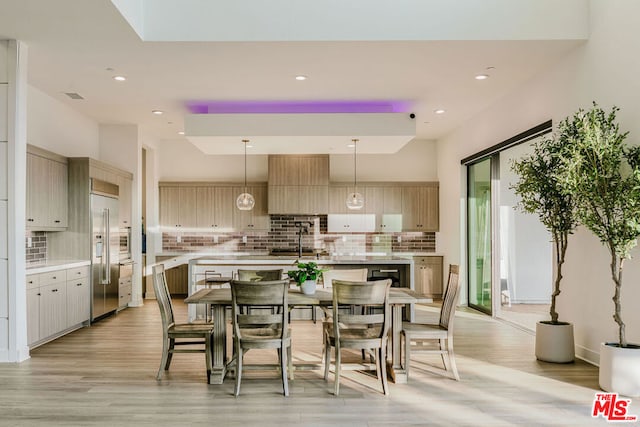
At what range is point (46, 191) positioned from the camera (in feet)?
21.1

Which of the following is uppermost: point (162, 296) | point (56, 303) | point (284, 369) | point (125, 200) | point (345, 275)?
point (125, 200)

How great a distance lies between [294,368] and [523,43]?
3.77 m

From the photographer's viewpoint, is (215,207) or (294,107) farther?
(215,207)

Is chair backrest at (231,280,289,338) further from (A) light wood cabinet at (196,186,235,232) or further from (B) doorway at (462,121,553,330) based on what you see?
(A) light wood cabinet at (196,186,235,232)

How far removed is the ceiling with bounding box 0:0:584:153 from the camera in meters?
4.73

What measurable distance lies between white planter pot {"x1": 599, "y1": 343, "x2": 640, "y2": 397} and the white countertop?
5.64 metres

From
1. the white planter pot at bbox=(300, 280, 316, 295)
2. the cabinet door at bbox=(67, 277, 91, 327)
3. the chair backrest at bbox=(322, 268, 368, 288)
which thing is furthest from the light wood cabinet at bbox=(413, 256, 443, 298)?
the cabinet door at bbox=(67, 277, 91, 327)

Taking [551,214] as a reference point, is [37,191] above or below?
above

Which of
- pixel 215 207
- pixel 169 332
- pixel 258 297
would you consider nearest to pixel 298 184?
pixel 215 207

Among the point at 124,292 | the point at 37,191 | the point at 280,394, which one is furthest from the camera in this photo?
the point at 124,292

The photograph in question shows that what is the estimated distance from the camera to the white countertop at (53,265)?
18.8 feet

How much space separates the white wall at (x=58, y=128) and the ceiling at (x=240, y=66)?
0.52 feet

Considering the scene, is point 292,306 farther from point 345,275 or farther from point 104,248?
point 104,248

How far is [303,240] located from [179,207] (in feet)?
8.28
